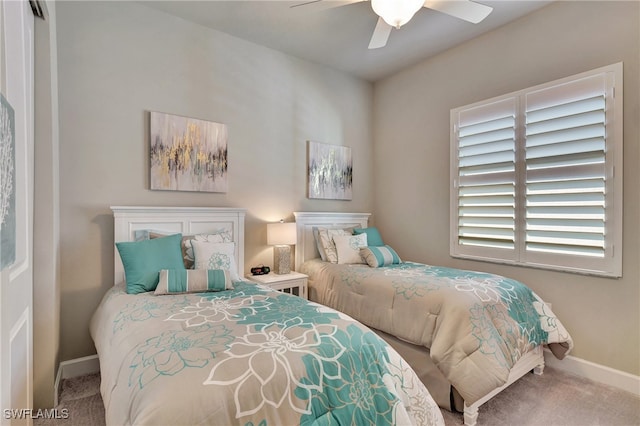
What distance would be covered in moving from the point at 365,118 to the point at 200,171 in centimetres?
249

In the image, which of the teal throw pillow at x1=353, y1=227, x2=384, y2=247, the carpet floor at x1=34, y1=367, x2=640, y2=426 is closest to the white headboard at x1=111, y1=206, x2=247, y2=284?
the carpet floor at x1=34, y1=367, x2=640, y2=426

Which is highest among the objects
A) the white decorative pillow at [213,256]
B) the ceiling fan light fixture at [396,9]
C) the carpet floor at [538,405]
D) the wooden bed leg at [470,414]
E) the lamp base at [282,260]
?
the ceiling fan light fixture at [396,9]

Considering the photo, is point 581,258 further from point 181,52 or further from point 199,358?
point 181,52

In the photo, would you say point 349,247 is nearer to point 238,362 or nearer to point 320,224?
point 320,224

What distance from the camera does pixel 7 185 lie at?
50.7 inches

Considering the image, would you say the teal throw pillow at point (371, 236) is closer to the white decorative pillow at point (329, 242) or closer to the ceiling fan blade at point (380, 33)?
the white decorative pillow at point (329, 242)

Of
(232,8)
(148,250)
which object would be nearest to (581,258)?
(148,250)

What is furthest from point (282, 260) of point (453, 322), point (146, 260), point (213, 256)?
point (453, 322)

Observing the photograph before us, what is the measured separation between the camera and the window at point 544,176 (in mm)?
2457

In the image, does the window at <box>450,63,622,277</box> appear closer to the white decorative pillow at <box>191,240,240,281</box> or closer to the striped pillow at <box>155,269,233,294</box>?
the white decorative pillow at <box>191,240,240,281</box>

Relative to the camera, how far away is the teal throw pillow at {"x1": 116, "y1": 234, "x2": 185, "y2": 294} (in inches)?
84.0

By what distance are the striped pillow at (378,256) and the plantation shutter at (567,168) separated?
1.26m

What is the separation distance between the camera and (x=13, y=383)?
53.4 inches

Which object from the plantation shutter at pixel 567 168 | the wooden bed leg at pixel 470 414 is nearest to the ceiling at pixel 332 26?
the plantation shutter at pixel 567 168
